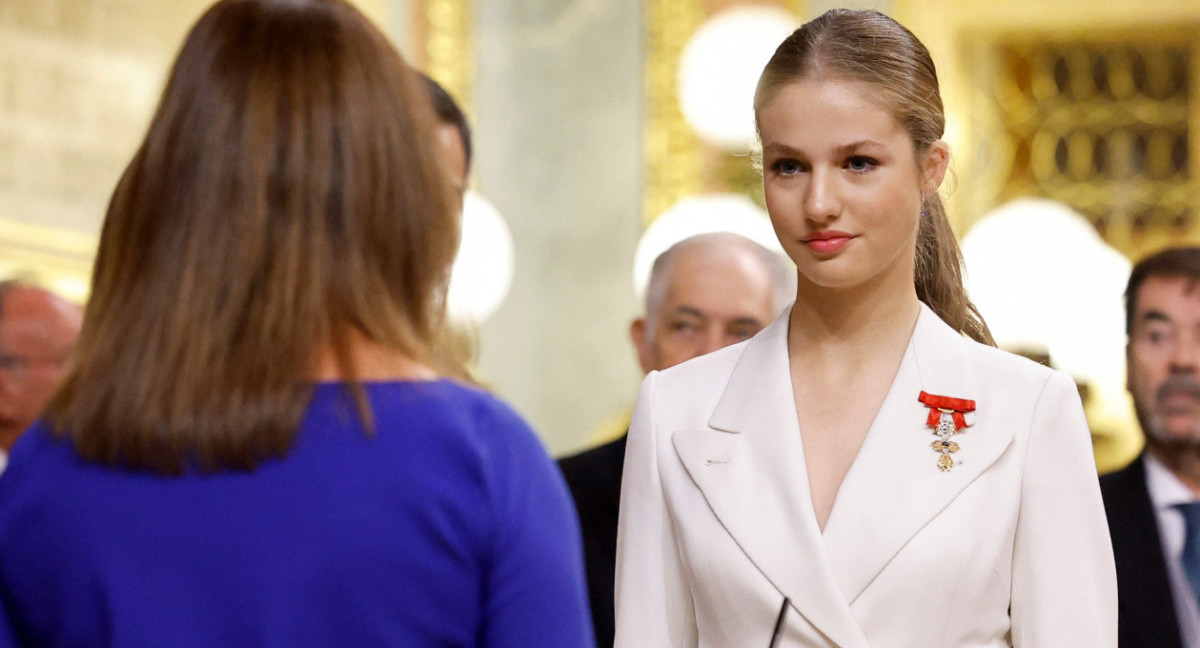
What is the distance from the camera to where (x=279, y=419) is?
1.43m

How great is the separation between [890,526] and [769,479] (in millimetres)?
191

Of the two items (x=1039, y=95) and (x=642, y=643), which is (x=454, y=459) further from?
(x=1039, y=95)

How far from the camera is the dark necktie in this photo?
3061mm

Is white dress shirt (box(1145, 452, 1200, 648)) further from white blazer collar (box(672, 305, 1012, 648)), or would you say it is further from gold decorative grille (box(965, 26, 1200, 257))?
gold decorative grille (box(965, 26, 1200, 257))

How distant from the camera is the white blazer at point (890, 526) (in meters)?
1.95

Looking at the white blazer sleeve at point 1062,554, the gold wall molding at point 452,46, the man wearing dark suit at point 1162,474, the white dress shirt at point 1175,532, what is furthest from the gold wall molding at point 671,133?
the white blazer sleeve at point 1062,554

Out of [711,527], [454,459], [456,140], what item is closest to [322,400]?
[454,459]

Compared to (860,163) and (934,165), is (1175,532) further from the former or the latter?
(860,163)

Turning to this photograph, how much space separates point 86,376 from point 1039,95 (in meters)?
8.18

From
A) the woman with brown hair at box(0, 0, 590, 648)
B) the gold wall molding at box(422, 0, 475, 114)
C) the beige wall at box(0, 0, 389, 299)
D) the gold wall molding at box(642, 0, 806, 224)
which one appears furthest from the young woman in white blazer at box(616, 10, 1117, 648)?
the gold wall molding at box(422, 0, 475, 114)

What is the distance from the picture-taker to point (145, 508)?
4.75ft

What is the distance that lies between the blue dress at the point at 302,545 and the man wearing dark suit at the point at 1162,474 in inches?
73.8

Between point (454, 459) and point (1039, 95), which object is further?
point (1039, 95)

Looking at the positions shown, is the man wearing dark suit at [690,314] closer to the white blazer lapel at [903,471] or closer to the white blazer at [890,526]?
the white blazer at [890,526]
